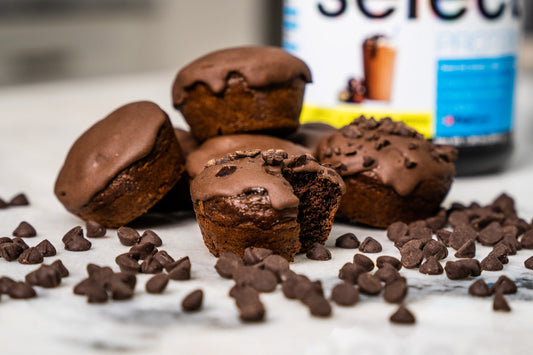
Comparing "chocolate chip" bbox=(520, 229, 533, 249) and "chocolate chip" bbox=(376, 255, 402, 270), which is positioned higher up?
"chocolate chip" bbox=(376, 255, 402, 270)

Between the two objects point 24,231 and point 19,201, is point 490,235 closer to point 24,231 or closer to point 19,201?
point 24,231

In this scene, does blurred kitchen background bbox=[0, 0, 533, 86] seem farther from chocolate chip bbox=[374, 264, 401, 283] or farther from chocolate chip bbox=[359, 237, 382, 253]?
chocolate chip bbox=[374, 264, 401, 283]

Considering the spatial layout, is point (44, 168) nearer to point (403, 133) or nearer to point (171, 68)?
point (403, 133)

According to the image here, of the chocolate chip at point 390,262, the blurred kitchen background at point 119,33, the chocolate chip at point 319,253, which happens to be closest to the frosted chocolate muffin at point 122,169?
the chocolate chip at point 319,253

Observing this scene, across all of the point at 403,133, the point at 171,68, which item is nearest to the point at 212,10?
the point at 171,68

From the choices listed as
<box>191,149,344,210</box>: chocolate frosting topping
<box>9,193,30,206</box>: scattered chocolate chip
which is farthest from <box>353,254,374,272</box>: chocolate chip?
<box>9,193,30,206</box>: scattered chocolate chip

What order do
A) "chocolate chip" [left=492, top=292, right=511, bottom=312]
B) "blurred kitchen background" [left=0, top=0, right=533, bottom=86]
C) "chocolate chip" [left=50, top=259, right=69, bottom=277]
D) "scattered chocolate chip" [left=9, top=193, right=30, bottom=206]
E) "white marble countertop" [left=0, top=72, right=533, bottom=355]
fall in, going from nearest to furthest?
"white marble countertop" [left=0, top=72, right=533, bottom=355]
"chocolate chip" [left=492, top=292, right=511, bottom=312]
"chocolate chip" [left=50, top=259, right=69, bottom=277]
"scattered chocolate chip" [left=9, top=193, right=30, bottom=206]
"blurred kitchen background" [left=0, top=0, right=533, bottom=86]
